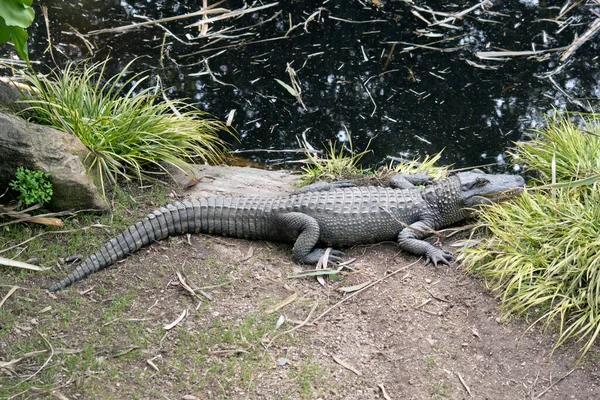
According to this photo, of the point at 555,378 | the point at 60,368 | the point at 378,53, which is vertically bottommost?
the point at 555,378

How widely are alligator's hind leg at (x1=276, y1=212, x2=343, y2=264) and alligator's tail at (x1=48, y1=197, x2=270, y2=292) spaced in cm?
19

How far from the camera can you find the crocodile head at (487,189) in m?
5.30

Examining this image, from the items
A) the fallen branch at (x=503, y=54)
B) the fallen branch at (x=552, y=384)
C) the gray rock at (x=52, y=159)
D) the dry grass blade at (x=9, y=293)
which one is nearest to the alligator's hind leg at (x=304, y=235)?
the gray rock at (x=52, y=159)

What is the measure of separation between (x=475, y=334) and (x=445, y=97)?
3.91 m

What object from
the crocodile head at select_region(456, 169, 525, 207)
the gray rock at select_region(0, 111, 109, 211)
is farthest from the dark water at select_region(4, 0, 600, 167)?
the gray rock at select_region(0, 111, 109, 211)

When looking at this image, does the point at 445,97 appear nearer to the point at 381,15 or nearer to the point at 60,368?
the point at 381,15

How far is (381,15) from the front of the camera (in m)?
8.97

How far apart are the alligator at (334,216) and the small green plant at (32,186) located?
662 millimetres

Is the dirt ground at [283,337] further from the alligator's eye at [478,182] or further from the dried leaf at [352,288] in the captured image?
the alligator's eye at [478,182]

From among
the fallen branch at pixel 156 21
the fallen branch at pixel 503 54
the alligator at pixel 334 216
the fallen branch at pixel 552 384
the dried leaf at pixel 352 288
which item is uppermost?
the fallen branch at pixel 156 21

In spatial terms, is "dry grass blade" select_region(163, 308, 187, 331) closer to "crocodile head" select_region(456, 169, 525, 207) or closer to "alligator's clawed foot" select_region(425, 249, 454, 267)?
"alligator's clawed foot" select_region(425, 249, 454, 267)

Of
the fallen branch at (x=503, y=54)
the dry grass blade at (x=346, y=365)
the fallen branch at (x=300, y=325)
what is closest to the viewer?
the dry grass blade at (x=346, y=365)

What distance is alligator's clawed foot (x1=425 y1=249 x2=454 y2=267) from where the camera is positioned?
4918 mm

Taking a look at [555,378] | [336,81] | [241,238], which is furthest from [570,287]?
[336,81]
